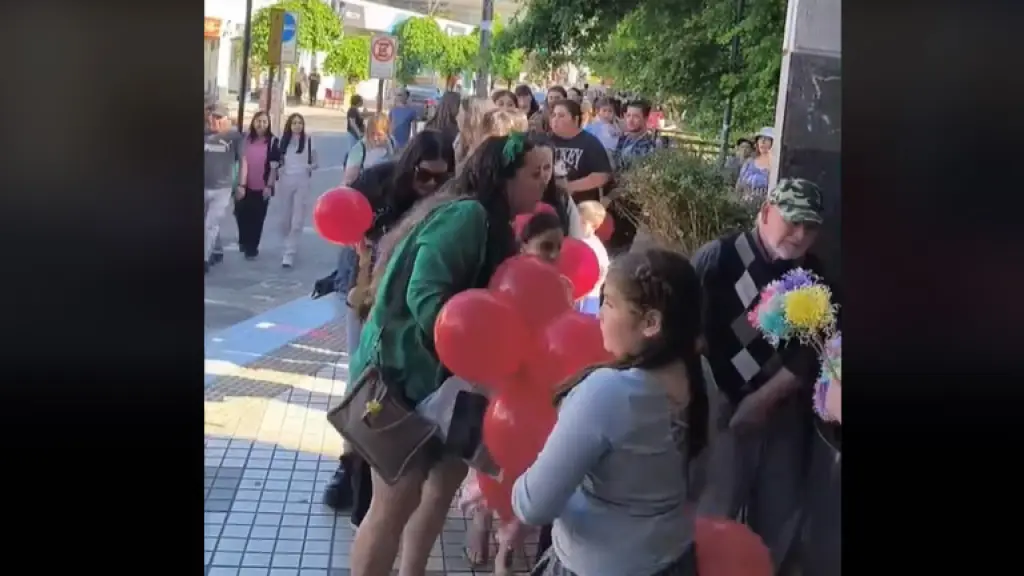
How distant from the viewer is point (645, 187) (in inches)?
74.5

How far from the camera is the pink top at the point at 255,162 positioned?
1.86 metres

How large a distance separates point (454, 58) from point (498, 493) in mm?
817

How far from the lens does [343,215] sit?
1.84 m

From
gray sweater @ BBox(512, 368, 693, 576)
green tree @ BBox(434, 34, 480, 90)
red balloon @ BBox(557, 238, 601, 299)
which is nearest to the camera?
gray sweater @ BBox(512, 368, 693, 576)

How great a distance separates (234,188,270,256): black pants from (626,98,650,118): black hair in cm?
73

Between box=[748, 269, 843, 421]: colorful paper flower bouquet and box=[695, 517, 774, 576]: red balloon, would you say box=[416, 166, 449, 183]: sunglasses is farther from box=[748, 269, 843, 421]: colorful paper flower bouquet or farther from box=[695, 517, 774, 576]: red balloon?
box=[695, 517, 774, 576]: red balloon

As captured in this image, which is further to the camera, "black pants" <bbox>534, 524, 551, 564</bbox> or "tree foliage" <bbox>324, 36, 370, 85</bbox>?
"tree foliage" <bbox>324, 36, 370, 85</bbox>

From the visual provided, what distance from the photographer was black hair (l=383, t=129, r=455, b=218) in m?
1.82

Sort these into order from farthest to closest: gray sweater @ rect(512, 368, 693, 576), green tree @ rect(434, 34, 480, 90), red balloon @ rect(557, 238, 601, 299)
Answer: green tree @ rect(434, 34, 480, 90) < red balloon @ rect(557, 238, 601, 299) < gray sweater @ rect(512, 368, 693, 576)

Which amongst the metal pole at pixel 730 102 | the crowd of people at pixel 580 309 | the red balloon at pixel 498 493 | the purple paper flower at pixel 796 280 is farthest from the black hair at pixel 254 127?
the purple paper flower at pixel 796 280

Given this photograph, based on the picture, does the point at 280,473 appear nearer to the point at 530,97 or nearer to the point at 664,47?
the point at 530,97

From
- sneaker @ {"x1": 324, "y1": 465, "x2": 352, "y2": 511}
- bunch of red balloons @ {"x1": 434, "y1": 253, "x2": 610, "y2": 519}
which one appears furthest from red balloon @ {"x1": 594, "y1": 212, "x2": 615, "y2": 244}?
sneaker @ {"x1": 324, "y1": 465, "x2": 352, "y2": 511}
